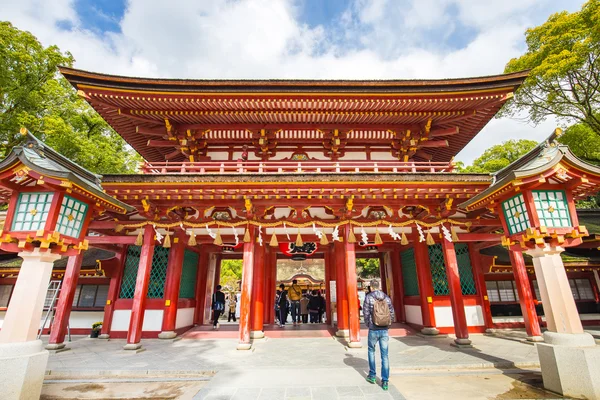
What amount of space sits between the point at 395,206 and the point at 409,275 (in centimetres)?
420

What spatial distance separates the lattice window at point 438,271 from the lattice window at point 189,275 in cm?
983

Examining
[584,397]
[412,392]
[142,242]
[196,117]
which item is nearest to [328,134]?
[196,117]

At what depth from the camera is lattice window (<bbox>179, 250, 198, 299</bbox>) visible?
434 inches

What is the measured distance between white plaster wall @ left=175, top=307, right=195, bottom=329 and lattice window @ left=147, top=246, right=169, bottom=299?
1.06 m

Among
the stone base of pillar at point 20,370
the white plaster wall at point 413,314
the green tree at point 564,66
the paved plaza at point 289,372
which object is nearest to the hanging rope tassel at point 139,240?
the paved plaza at point 289,372

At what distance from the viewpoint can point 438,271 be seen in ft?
35.2

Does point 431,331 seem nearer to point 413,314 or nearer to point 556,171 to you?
point 413,314

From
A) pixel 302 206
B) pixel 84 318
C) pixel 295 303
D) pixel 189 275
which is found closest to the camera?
pixel 302 206

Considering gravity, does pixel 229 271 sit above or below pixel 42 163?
below

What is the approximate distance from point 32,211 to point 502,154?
30.2 meters

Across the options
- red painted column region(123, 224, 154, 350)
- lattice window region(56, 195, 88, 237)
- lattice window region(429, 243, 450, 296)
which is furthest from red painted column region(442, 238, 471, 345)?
lattice window region(56, 195, 88, 237)

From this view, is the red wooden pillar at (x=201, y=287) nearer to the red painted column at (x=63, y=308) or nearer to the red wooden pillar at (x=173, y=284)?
the red wooden pillar at (x=173, y=284)

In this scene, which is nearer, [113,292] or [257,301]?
[257,301]

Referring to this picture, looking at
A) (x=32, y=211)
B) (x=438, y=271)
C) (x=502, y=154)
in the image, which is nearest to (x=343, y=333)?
(x=438, y=271)
